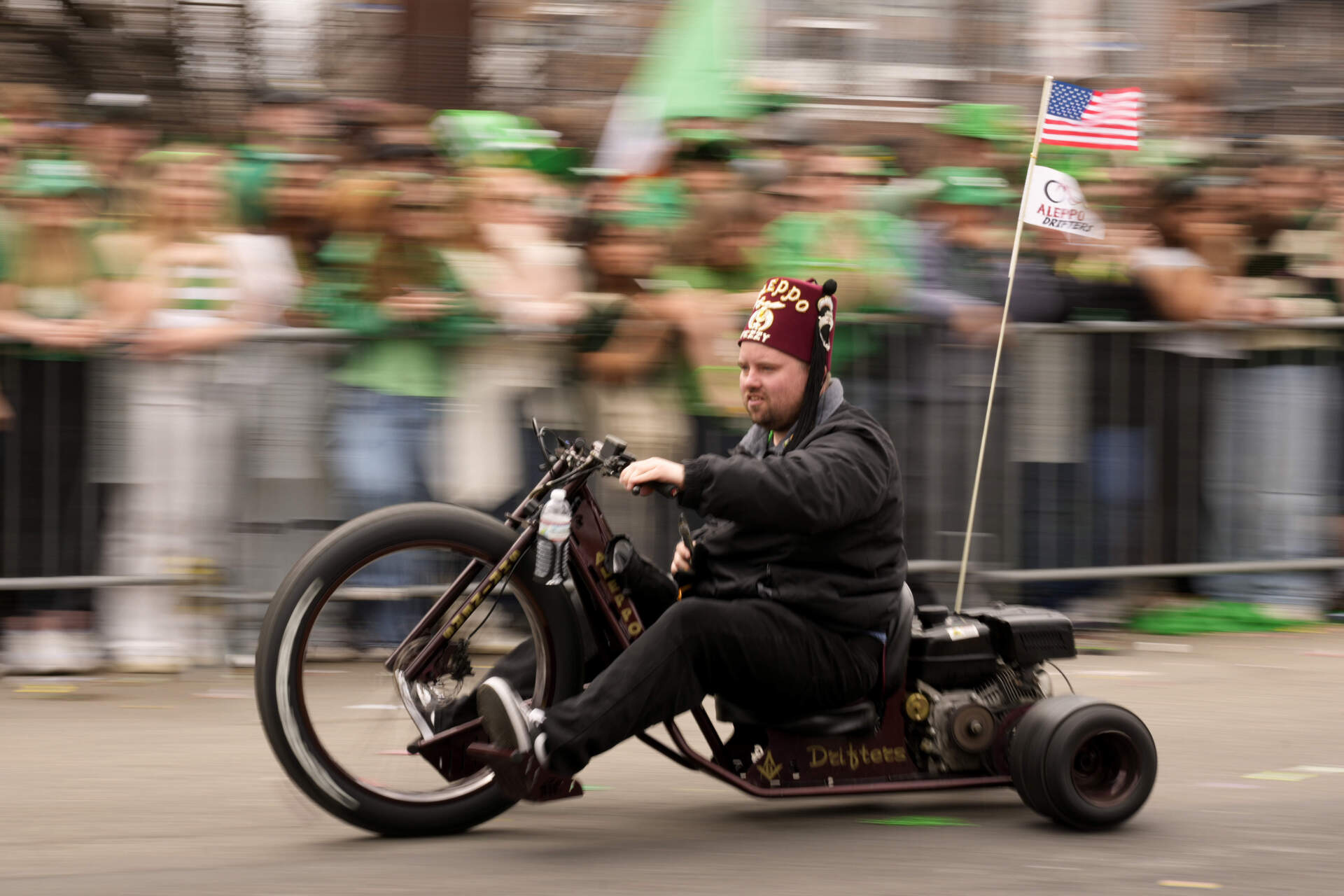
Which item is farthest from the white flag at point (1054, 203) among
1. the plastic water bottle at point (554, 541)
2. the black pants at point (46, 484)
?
the black pants at point (46, 484)

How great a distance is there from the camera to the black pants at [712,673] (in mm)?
4438

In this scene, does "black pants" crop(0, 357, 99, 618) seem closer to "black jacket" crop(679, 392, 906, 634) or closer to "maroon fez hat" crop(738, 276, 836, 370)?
"black jacket" crop(679, 392, 906, 634)

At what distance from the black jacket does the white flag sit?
1.79 metres

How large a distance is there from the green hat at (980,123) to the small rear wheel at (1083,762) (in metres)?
4.13

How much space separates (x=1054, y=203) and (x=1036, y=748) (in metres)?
2.35

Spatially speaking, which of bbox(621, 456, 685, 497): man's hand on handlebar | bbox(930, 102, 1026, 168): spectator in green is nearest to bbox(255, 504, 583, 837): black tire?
bbox(621, 456, 685, 497): man's hand on handlebar

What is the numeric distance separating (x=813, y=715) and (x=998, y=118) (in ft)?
15.0

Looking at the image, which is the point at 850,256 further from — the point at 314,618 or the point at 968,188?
the point at 314,618

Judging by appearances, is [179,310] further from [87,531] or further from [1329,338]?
[1329,338]

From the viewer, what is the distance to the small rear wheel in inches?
188

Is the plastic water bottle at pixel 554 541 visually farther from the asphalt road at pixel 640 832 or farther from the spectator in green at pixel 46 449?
the spectator in green at pixel 46 449

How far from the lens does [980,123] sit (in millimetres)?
8461

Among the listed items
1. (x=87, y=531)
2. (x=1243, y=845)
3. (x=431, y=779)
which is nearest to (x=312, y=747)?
(x=431, y=779)

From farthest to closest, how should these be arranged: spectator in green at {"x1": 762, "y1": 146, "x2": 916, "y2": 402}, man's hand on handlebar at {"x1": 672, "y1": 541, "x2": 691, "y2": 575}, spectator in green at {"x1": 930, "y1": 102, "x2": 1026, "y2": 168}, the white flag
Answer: spectator in green at {"x1": 930, "y1": 102, "x2": 1026, "y2": 168} → spectator in green at {"x1": 762, "y1": 146, "x2": 916, "y2": 402} → the white flag → man's hand on handlebar at {"x1": 672, "y1": 541, "x2": 691, "y2": 575}
